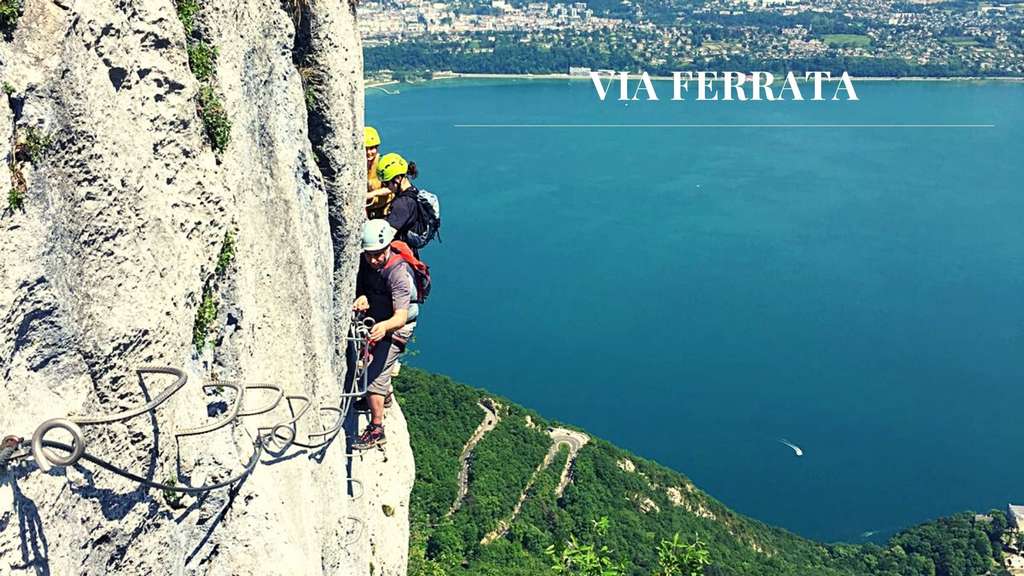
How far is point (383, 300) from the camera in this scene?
3924mm

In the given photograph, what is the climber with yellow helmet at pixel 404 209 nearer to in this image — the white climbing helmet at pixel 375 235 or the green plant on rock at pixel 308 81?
the white climbing helmet at pixel 375 235

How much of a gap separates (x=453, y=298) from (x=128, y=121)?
30741 millimetres

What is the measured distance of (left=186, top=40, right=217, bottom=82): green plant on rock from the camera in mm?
2227

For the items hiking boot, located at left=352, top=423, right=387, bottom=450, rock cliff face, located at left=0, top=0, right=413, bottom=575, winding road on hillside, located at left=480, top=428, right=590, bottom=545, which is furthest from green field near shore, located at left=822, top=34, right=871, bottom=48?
rock cliff face, located at left=0, top=0, right=413, bottom=575

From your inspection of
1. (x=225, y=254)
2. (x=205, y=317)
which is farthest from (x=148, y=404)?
(x=225, y=254)

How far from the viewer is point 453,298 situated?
1286 inches

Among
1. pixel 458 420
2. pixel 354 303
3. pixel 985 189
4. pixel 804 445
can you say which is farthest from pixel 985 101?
pixel 354 303

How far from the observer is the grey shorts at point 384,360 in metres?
3.93

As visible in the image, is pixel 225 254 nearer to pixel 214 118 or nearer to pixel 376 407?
pixel 214 118

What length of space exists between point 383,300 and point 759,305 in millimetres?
30249

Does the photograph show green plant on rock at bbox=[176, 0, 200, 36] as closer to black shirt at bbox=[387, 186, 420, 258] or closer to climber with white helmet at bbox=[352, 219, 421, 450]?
climber with white helmet at bbox=[352, 219, 421, 450]

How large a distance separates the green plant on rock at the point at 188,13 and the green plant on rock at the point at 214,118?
0.49 ft

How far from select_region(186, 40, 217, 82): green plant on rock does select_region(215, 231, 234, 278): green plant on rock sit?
0.41 m

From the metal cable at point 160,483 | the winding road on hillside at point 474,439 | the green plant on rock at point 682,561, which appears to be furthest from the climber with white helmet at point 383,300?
the winding road on hillside at point 474,439
